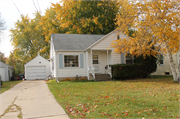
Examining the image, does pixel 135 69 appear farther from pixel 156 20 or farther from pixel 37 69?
pixel 37 69

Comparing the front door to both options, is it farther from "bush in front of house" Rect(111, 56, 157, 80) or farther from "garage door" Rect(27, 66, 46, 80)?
"garage door" Rect(27, 66, 46, 80)

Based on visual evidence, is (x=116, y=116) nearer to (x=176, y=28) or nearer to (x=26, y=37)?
(x=176, y=28)

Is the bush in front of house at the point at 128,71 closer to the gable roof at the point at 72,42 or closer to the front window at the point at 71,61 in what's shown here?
the front window at the point at 71,61

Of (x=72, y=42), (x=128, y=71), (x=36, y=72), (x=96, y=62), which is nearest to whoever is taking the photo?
(x=128, y=71)

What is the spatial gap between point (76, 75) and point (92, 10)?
45.4 feet

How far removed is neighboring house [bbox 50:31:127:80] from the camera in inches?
647

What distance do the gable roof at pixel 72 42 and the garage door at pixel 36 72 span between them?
710 centimetres

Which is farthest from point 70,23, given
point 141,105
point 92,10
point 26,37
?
point 141,105

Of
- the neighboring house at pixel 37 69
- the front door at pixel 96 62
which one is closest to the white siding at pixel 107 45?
the front door at pixel 96 62

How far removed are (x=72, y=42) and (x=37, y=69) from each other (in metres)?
8.86

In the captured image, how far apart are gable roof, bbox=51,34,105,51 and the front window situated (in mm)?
856

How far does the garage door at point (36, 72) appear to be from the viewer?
23562 millimetres

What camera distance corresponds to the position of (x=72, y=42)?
18.2 metres

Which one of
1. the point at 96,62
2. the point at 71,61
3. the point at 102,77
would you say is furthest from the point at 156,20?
the point at 71,61
